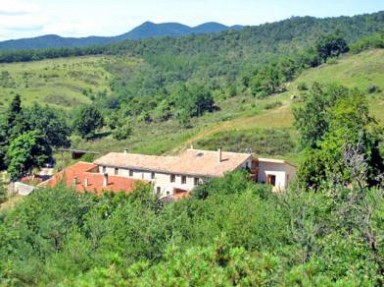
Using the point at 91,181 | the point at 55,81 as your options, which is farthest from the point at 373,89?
the point at 55,81

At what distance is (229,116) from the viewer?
8162 cm

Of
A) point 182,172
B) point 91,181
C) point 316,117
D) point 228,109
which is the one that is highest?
point 316,117

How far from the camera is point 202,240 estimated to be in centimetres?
2547

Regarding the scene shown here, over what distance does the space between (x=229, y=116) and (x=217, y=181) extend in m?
39.1

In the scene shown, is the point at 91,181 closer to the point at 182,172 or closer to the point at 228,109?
the point at 182,172

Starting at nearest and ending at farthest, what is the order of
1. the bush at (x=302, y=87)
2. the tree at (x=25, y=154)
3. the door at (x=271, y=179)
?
the door at (x=271, y=179) < the tree at (x=25, y=154) < the bush at (x=302, y=87)

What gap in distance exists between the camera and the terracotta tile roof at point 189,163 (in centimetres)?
5003

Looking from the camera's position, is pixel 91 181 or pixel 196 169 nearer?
pixel 196 169

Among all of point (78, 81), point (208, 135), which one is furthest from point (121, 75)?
point (208, 135)

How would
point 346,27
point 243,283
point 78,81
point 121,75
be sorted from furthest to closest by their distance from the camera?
point 346,27
point 121,75
point 78,81
point 243,283

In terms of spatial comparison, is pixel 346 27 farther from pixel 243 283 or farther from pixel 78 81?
pixel 243 283

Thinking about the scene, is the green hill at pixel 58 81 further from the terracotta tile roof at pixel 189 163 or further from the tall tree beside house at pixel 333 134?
the tall tree beside house at pixel 333 134

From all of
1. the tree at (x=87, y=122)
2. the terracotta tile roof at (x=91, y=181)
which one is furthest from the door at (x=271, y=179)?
the tree at (x=87, y=122)

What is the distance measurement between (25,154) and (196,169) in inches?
944
